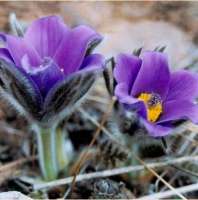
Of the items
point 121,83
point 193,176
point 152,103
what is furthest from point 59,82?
point 193,176

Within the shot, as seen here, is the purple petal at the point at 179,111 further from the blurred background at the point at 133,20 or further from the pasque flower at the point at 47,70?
the blurred background at the point at 133,20

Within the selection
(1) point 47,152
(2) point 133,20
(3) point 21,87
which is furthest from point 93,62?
(2) point 133,20

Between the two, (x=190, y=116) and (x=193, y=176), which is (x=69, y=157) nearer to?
(x=193, y=176)

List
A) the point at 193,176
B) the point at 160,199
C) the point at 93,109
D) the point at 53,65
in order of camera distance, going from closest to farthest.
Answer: the point at 53,65 < the point at 160,199 < the point at 193,176 < the point at 93,109

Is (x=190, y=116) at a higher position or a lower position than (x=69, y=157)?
higher

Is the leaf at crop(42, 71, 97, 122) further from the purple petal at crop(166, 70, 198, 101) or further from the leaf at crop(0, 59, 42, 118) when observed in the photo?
the purple petal at crop(166, 70, 198, 101)

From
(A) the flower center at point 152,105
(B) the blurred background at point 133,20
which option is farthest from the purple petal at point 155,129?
(B) the blurred background at point 133,20

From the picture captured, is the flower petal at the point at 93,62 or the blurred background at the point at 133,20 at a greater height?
the flower petal at the point at 93,62
